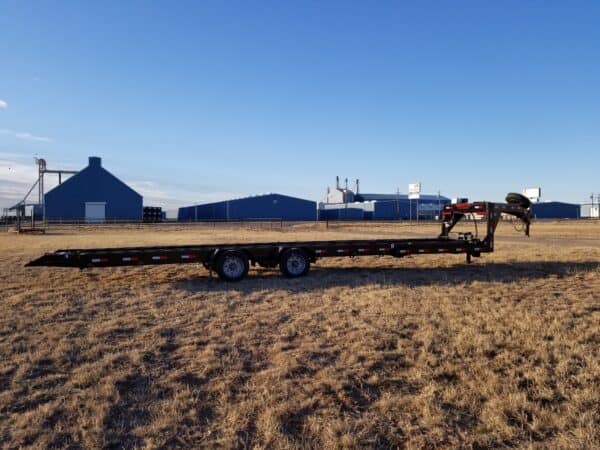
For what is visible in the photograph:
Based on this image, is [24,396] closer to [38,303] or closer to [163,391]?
[163,391]

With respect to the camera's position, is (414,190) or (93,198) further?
(414,190)

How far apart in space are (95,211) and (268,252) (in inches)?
2195

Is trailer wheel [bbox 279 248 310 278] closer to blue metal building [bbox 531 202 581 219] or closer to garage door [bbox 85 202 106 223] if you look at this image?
A: garage door [bbox 85 202 106 223]

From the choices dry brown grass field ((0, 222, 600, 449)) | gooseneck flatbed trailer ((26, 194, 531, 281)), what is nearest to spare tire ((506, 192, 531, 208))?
gooseneck flatbed trailer ((26, 194, 531, 281))

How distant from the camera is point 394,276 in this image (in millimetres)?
12133

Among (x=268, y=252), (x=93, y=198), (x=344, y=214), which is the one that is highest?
(x=93, y=198)

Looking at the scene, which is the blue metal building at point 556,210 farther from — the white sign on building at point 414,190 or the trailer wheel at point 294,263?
the trailer wheel at point 294,263

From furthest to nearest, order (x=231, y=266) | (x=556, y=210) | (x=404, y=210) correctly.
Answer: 1. (x=556, y=210)
2. (x=404, y=210)
3. (x=231, y=266)

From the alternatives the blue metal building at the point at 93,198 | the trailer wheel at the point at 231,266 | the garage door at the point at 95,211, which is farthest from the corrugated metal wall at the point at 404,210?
the trailer wheel at the point at 231,266

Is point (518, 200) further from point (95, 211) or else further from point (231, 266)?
point (95, 211)

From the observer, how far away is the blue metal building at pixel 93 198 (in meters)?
59.8

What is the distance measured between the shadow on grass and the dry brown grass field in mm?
535

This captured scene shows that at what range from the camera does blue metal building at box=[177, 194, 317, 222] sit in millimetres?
82875

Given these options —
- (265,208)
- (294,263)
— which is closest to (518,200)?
(294,263)
